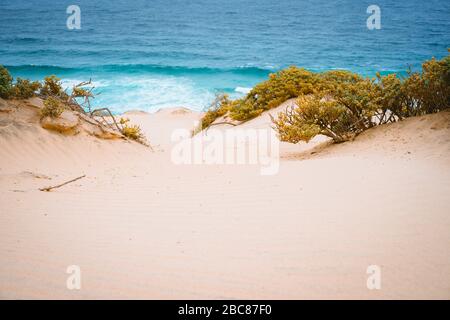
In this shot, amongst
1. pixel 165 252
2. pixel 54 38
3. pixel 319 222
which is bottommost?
pixel 165 252

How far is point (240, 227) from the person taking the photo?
3.31 metres

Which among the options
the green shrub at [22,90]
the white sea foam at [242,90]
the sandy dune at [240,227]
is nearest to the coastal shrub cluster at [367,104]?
the sandy dune at [240,227]

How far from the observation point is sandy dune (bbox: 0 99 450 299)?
238cm

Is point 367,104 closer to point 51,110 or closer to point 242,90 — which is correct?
point 51,110

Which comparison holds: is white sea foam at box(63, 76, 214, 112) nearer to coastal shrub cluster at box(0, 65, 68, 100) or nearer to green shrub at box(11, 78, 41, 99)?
coastal shrub cluster at box(0, 65, 68, 100)

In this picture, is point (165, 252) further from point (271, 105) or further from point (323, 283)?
point (271, 105)

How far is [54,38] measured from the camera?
39031 mm

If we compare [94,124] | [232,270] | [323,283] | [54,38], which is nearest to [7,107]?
[94,124]

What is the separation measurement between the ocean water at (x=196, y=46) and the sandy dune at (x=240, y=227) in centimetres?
1629

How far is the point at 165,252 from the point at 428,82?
6.43 meters

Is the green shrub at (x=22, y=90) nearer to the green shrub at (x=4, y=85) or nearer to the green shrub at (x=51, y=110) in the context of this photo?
the green shrub at (x=4, y=85)

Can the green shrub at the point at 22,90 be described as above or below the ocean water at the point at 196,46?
below

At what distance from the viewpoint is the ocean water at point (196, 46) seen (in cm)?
2614

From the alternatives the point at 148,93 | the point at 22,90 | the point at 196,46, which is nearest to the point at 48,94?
the point at 22,90
